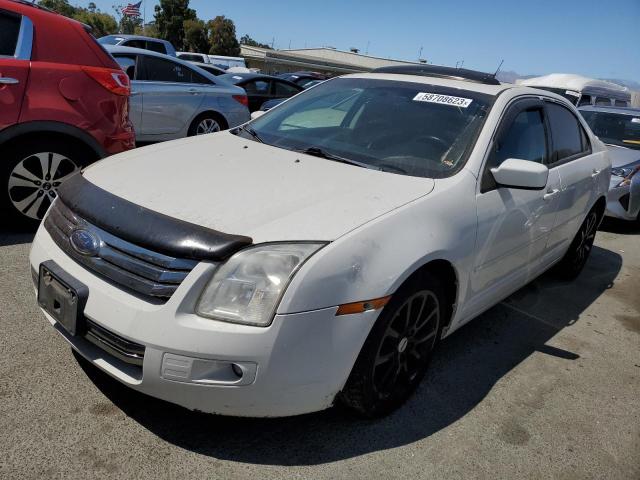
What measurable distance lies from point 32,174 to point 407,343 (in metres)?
3.15

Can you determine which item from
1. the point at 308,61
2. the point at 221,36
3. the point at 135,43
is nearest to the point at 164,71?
the point at 135,43

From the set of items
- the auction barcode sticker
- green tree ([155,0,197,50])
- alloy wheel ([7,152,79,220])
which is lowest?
alloy wheel ([7,152,79,220])

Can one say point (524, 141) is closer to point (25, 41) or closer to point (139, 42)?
point (25, 41)

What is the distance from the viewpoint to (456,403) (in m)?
2.79

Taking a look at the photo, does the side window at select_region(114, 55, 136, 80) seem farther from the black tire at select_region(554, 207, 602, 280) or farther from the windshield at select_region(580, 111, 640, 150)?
the windshield at select_region(580, 111, 640, 150)

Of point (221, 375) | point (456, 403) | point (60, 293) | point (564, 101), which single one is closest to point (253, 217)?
point (221, 375)

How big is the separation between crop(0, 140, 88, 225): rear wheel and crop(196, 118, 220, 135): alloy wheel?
3693 millimetres

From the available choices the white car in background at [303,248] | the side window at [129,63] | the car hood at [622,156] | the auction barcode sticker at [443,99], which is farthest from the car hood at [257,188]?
the car hood at [622,156]

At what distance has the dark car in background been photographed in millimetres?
11227

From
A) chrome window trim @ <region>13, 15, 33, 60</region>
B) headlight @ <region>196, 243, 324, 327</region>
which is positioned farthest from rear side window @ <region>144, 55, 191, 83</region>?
headlight @ <region>196, 243, 324, 327</region>

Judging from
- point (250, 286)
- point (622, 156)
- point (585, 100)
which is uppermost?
point (585, 100)

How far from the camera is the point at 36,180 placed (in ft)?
13.6

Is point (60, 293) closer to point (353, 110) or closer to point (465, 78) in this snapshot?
point (353, 110)

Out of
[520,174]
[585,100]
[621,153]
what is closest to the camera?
[520,174]
